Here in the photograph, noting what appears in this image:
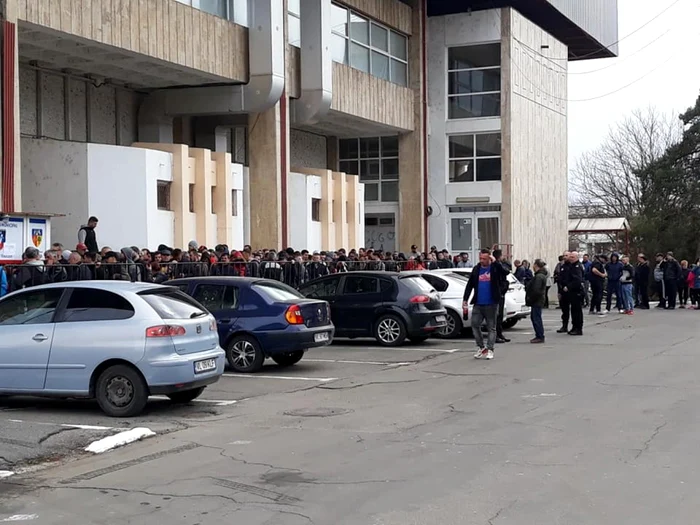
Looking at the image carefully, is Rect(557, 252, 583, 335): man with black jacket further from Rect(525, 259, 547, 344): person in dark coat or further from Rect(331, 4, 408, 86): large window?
Rect(331, 4, 408, 86): large window

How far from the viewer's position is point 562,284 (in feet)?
71.5

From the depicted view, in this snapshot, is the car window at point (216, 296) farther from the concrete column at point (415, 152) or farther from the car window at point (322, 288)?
the concrete column at point (415, 152)

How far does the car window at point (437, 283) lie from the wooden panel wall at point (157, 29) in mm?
8498

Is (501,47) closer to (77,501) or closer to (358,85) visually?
(358,85)

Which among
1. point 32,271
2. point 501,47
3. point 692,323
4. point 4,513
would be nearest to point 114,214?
point 32,271

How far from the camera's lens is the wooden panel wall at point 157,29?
2037 centimetres

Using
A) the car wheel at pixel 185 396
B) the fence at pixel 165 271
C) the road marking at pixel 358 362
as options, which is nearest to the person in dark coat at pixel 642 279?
the fence at pixel 165 271

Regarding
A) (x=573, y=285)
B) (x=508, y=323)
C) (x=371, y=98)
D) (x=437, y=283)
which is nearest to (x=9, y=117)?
(x=437, y=283)

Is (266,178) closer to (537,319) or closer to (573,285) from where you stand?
(573,285)

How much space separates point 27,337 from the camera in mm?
11484

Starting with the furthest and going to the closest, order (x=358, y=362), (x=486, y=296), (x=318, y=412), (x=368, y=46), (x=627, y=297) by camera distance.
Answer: (x=368, y=46)
(x=627, y=297)
(x=486, y=296)
(x=358, y=362)
(x=318, y=412)

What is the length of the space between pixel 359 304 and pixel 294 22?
Answer: 536 inches

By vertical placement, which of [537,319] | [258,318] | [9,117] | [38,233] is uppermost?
[9,117]

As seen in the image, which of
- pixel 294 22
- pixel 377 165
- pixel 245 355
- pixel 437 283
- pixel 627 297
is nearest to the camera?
pixel 245 355
